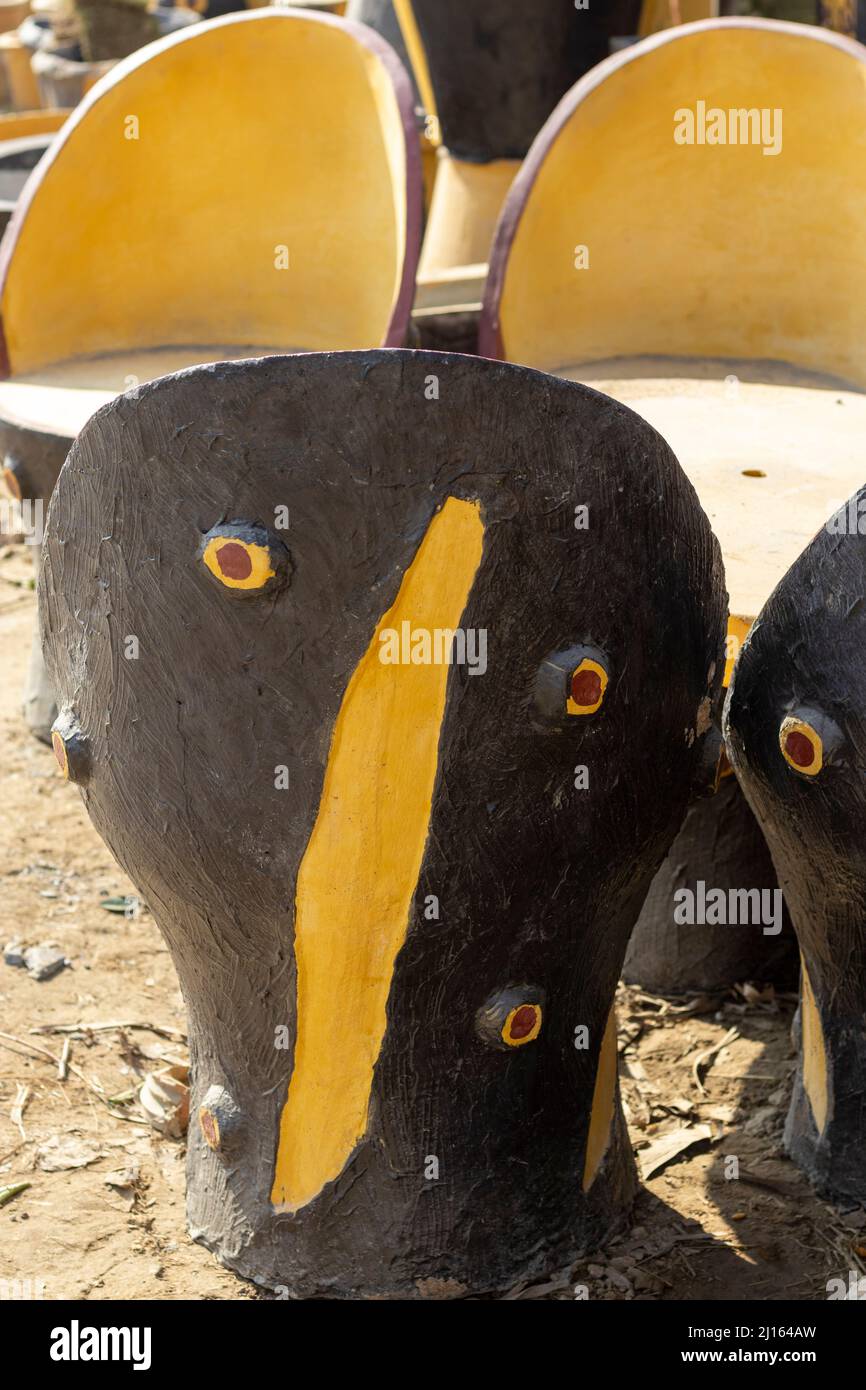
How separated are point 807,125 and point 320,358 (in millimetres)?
2301

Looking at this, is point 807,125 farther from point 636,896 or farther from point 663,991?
point 636,896

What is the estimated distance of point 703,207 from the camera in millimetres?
3787

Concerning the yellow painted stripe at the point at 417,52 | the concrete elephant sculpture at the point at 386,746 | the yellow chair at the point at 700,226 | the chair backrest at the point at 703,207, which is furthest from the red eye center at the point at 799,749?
the yellow painted stripe at the point at 417,52

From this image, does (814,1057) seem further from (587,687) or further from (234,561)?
(234,561)

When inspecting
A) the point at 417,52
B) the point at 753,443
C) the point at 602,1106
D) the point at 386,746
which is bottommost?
the point at 602,1106

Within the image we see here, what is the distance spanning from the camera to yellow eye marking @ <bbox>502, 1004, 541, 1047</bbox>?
2062 millimetres

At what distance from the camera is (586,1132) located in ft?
7.41

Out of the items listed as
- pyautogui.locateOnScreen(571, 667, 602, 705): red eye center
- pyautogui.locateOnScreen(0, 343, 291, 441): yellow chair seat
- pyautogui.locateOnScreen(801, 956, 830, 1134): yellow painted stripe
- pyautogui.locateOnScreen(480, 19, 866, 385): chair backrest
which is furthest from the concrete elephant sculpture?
pyautogui.locateOnScreen(480, 19, 866, 385): chair backrest

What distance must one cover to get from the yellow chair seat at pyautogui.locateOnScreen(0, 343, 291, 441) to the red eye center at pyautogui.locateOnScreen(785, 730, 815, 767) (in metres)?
1.50

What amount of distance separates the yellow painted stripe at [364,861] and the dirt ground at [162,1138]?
0.31 meters

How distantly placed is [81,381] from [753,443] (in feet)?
4.57

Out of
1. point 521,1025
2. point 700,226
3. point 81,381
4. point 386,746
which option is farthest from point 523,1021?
point 700,226

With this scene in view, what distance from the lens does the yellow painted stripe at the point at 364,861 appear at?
1.85 m
